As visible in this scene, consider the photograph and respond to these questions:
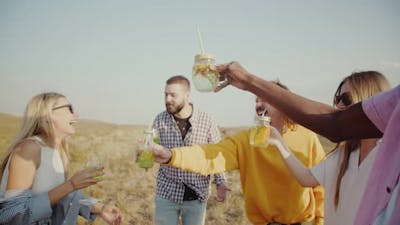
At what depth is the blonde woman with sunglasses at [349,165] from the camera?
7.18ft

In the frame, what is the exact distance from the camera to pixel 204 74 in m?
2.49

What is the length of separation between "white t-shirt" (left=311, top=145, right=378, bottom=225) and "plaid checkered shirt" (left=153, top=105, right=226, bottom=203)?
2.20 metres

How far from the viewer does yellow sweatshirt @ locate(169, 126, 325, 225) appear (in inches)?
114

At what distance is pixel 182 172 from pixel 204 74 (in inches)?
90.9

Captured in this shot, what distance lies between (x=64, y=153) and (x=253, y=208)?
181 cm

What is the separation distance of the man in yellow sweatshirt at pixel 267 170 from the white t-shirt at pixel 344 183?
41cm

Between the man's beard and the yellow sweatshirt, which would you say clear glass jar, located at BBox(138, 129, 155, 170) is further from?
the man's beard

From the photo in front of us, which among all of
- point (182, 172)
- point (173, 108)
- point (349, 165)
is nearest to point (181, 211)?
point (182, 172)

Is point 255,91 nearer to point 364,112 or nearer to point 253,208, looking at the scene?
point 364,112

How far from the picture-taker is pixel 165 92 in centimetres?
498

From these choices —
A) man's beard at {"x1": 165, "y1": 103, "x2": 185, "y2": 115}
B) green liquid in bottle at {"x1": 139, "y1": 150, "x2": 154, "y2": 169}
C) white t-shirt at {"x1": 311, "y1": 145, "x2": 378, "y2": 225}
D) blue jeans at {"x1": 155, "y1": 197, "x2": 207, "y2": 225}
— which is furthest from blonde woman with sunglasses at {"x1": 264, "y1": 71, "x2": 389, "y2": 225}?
man's beard at {"x1": 165, "y1": 103, "x2": 185, "y2": 115}

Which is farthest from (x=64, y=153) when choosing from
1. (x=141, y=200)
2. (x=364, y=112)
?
(x=141, y=200)

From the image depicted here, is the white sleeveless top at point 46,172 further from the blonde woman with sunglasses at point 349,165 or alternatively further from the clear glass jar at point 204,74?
the blonde woman with sunglasses at point 349,165

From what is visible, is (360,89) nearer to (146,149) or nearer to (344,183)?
(344,183)
